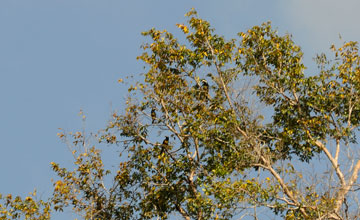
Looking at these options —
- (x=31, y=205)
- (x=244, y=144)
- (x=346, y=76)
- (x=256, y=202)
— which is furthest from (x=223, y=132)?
(x=31, y=205)

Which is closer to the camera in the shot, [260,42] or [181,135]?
[181,135]

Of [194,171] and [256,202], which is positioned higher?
[194,171]

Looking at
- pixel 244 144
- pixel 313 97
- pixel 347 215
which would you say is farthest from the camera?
pixel 313 97

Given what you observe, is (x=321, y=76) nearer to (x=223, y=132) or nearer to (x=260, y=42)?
(x=260, y=42)

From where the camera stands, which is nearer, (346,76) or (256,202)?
(256,202)

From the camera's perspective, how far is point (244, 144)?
15.3 meters

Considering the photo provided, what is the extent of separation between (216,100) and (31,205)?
18.2 feet

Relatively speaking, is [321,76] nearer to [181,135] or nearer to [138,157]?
[181,135]

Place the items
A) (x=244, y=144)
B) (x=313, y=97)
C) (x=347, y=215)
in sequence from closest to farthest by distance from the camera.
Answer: (x=347, y=215) < (x=244, y=144) < (x=313, y=97)

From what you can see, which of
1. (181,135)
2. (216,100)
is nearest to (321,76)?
(216,100)

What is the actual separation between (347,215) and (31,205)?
7.81 metres

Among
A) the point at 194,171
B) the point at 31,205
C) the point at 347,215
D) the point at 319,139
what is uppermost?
the point at 319,139

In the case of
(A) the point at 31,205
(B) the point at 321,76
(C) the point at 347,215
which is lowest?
(C) the point at 347,215

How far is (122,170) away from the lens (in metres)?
16.7
